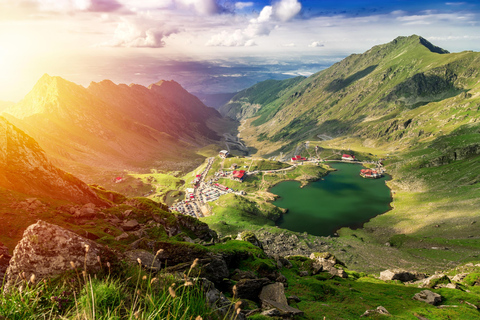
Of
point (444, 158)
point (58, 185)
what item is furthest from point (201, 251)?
point (444, 158)

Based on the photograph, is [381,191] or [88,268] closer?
[88,268]

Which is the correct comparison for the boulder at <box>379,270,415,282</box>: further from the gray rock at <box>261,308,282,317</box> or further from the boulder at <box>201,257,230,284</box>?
the gray rock at <box>261,308,282,317</box>

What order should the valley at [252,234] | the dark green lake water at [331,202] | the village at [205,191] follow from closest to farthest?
the valley at [252,234] → the dark green lake water at [331,202] → the village at [205,191]

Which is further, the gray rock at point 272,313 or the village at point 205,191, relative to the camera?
the village at point 205,191

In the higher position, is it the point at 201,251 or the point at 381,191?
the point at 201,251

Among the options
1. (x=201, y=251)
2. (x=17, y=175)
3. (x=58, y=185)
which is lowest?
(x=201, y=251)

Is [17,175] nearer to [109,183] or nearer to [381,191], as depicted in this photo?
[109,183]

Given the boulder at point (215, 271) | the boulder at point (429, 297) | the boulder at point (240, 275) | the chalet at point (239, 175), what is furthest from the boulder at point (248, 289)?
the chalet at point (239, 175)

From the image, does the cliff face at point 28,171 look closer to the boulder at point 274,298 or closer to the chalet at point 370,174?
the boulder at point 274,298
